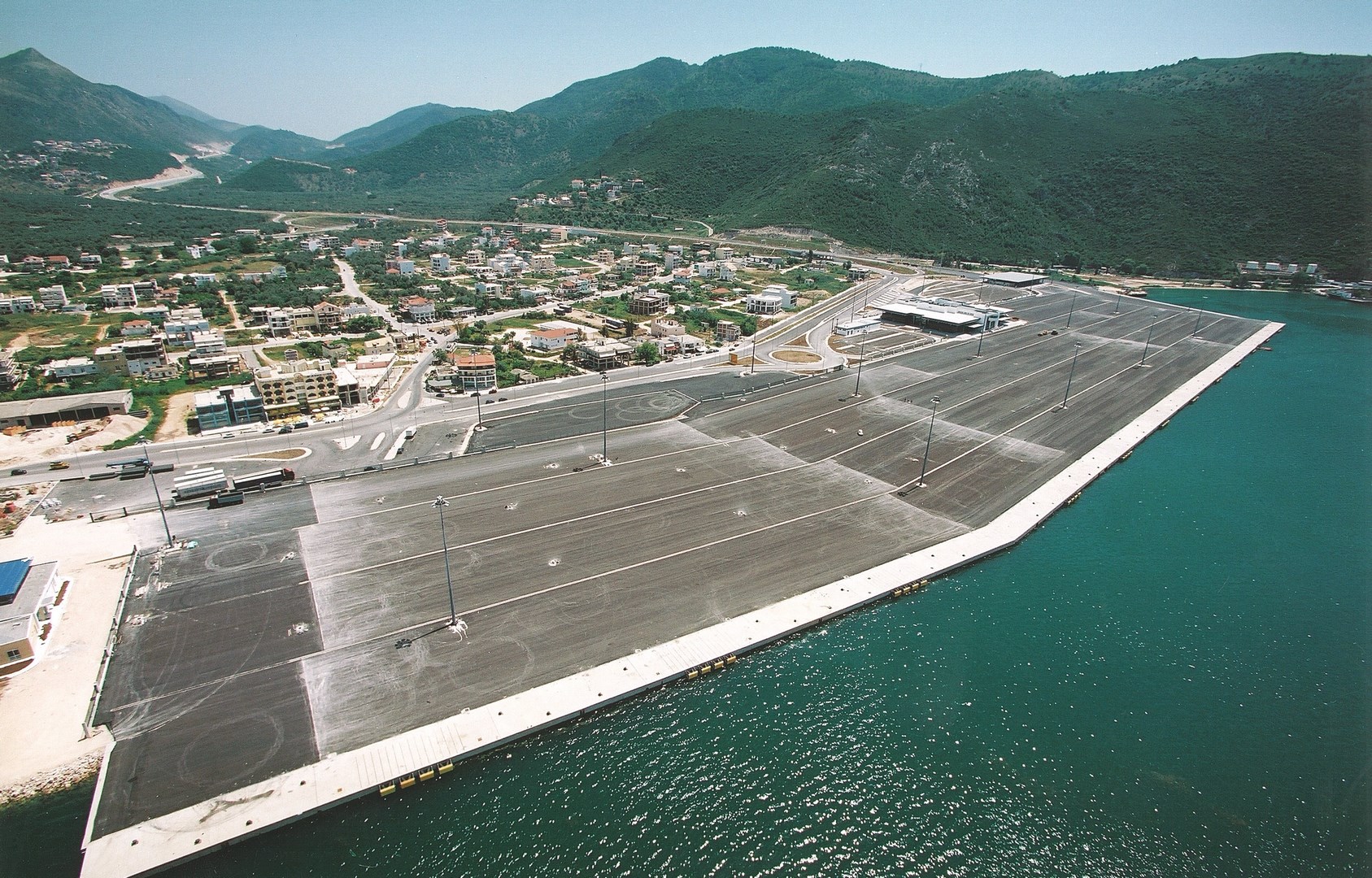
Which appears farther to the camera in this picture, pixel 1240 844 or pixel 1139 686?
pixel 1139 686

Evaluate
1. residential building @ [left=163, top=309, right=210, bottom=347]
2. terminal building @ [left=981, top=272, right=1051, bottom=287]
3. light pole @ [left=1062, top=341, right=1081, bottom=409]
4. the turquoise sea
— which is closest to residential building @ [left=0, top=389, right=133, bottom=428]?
residential building @ [left=163, top=309, right=210, bottom=347]

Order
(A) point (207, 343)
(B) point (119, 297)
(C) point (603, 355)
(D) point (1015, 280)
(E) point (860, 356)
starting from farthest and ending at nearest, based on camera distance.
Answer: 1. (D) point (1015, 280)
2. (B) point (119, 297)
3. (E) point (860, 356)
4. (A) point (207, 343)
5. (C) point (603, 355)

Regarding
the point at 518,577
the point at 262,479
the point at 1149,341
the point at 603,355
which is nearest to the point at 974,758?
the point at 518,577

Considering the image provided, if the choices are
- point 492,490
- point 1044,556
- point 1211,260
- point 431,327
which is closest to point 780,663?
point 1044,556

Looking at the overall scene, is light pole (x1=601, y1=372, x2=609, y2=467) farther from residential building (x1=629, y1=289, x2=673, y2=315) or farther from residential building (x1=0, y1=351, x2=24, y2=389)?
residential building (x1=0, y1=351, x2=24, y2=389)

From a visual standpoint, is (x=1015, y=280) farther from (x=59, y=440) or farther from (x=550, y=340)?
(x=59, y=440)

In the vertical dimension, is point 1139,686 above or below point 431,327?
below

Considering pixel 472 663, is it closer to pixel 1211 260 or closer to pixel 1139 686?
pixel 1139 686
